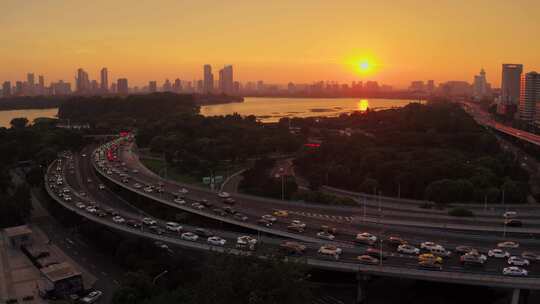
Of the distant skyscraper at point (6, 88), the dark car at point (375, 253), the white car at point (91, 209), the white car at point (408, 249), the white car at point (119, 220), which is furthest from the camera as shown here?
the distant skyscraper at point (6, 88)

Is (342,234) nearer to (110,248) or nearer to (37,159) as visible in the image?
(110,248)

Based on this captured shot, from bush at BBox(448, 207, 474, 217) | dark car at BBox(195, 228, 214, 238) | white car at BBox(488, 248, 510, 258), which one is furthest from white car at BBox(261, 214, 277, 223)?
white car at BBox(488, 248, 510, 258)

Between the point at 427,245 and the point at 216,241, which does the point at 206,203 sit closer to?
the point at 216,241

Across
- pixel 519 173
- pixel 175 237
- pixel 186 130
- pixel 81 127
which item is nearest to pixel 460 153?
Result: pixel 519 173

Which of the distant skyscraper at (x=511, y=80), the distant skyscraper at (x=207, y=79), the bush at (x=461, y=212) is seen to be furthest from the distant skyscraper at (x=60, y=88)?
the bush at (x=461, y=212)

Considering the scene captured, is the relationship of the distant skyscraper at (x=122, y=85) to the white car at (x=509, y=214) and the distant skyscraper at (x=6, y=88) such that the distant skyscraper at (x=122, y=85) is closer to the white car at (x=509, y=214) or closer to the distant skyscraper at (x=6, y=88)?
the distant skyscraper at (x=6, y=88)

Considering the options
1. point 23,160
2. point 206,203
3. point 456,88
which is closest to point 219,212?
point 206,203

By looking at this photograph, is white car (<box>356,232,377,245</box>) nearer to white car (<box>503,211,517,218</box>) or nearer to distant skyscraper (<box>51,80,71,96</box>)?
white car (<box>503,211,517,218</box>)
